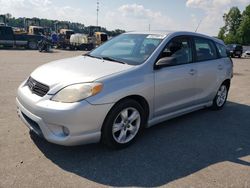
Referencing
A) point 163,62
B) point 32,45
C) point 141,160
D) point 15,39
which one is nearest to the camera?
point 141,160

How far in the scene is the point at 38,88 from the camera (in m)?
4.10

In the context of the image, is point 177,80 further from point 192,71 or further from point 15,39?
point 15,39

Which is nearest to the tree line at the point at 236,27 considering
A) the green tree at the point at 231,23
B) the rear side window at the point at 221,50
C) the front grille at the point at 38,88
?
the green tree at the point at 231,23

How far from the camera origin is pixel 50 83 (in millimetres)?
3973

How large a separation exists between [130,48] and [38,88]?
1.83 metres

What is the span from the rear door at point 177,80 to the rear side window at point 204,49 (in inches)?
10.9

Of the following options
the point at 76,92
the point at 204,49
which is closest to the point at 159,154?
the point at 76,92

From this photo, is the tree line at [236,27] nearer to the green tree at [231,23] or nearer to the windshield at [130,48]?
the green tree at [231,23]

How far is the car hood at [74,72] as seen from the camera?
3.95 metres

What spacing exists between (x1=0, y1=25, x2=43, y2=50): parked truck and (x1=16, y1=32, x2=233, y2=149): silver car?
74.7 ft

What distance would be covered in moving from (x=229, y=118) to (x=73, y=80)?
147 inches

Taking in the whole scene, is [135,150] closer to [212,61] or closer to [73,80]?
[73,80]

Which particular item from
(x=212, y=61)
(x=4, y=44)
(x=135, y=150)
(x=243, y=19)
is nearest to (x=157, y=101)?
(x=135, y=150)

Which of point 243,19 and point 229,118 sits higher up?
point 243,19
